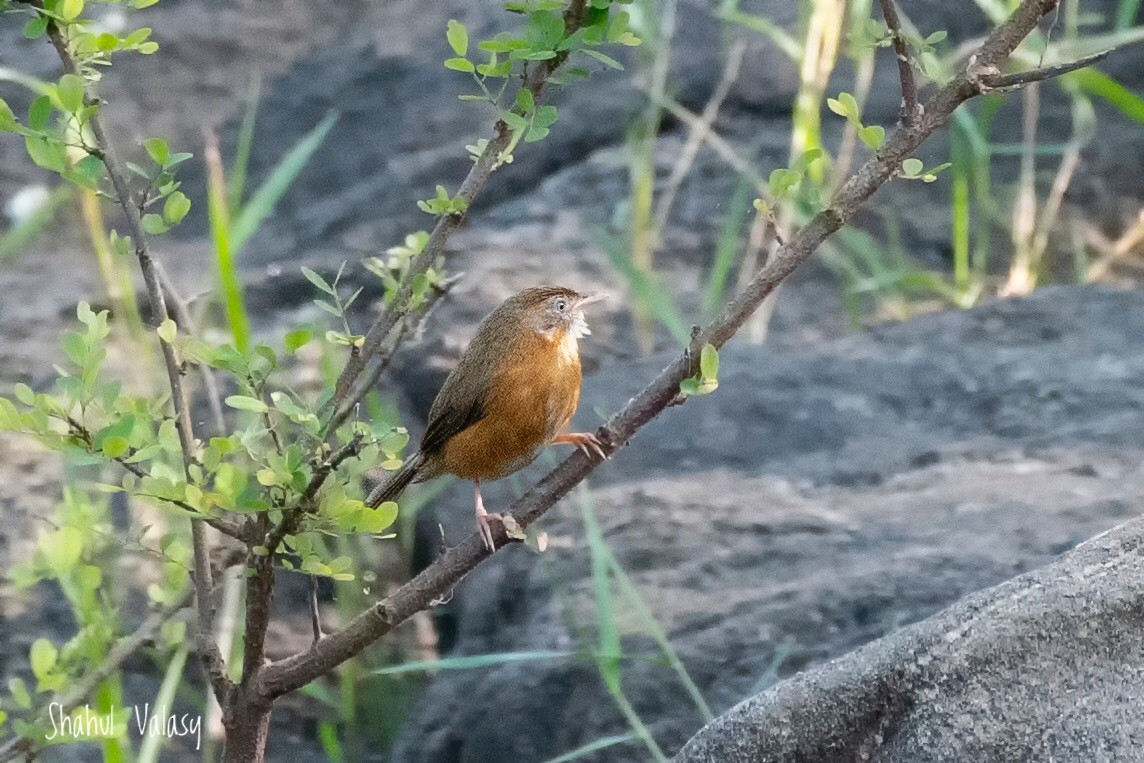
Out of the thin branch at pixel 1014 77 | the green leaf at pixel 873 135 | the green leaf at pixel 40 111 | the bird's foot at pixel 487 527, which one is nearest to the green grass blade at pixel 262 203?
the bird's foot at pixel 487 527

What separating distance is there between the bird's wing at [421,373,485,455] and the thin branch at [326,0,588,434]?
880 millimetres

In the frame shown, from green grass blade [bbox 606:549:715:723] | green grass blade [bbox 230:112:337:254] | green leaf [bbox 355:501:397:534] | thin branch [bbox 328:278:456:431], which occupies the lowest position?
green grass blade [bbox 606:549:715:723]

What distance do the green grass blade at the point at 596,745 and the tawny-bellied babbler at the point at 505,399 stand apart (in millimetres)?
605

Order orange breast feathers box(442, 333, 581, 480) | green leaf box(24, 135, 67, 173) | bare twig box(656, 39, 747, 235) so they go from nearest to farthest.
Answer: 1. green leaf box(24, 135, 67, 173)
2. orange breast feathers box(442, 333, 581, 480)
3. bare twig box(656, 39, 747, 235)

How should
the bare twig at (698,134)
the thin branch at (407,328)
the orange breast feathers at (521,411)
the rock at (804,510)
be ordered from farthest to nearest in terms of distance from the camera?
the bare twig at (698,134), the rock at (804,510), the orange breast feathers at (521,411), the thin branch at (407,328)

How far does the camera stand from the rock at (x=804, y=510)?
3.17 m

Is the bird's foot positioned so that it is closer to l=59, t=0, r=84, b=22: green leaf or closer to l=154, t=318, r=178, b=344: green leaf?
l=154, t=318, r=178, b=344: green leaf

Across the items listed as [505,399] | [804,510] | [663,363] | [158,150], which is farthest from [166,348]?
[663,363]

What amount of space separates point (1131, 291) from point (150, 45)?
379cm

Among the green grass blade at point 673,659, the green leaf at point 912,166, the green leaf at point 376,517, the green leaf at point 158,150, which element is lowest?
the green grass blade at point 673,659

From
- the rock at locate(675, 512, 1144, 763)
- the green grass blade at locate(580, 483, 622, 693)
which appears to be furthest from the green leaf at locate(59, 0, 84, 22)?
the green grass blade at locate(580, 483, 622, 693)

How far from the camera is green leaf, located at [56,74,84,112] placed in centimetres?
188

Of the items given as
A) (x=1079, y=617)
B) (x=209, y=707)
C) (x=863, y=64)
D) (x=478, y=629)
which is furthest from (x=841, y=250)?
(x=1079, y=617)

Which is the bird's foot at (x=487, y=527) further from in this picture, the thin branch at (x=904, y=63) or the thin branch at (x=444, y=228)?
the thin branch at (x=904, y=63)
